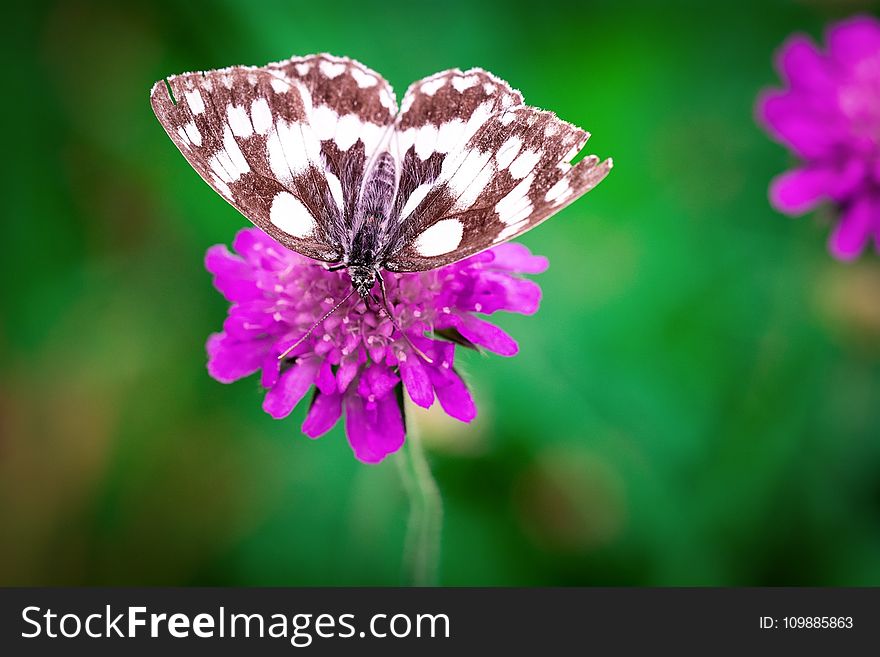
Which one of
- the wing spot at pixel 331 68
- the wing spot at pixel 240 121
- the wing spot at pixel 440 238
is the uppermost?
the wing spot at pixel 331 68

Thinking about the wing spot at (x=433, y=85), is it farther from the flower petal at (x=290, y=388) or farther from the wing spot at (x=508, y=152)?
the flower petal at (x=290, y=388)

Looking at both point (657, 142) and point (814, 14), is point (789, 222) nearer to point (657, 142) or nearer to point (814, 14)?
point (657, 142)

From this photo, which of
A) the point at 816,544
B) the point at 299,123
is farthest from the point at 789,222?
the point at 299,123

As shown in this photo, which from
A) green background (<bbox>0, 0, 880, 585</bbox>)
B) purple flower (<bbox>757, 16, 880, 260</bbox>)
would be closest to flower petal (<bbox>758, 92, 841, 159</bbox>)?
purple flower (<bbox>757, 16, 880, 260</bbox>)

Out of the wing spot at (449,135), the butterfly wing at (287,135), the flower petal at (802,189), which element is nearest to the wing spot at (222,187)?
the butterfly wing at (287,135)

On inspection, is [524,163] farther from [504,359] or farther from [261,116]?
[504,359]

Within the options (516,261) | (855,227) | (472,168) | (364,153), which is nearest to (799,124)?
(855,227)
